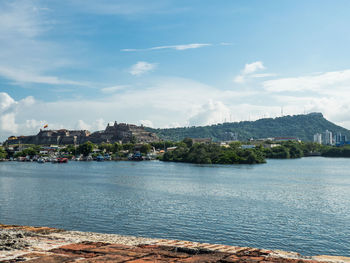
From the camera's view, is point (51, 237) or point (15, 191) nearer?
point (51, 237)

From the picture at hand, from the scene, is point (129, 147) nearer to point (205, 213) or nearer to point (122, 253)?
point (205, 213)

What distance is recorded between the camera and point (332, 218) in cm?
2775

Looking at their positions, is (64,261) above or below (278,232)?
above

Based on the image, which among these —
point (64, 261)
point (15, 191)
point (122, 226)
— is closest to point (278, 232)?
point (122, 226)

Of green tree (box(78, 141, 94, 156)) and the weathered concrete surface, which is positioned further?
green tree (box(78, 141, 94, 156))

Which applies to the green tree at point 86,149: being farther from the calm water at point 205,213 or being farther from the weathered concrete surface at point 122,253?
the weathered concrete surface at point 122,253

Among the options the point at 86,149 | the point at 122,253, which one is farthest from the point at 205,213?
the point at 86,149

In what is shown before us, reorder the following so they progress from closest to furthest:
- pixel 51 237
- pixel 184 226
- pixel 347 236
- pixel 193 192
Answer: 1. pixel 51 237
2. pixel 347 236
3. pixel 184 226
4. pixel 193 192

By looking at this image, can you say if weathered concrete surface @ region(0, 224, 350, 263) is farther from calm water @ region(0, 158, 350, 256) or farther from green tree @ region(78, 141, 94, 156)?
green tree @ region(78, 141, 94, 156)

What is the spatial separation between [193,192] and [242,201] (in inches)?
313

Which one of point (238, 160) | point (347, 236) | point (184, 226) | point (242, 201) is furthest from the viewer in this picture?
point (238, 160)

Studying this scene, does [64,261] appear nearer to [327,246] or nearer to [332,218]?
[327,246]

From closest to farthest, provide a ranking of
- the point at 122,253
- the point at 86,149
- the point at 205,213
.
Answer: the point at 122,253 < the point at 205,213 < the point at 86,149

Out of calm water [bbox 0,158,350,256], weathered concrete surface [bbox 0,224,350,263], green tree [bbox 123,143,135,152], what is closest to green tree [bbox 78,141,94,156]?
green tree [bbox 123,143,135,152]
